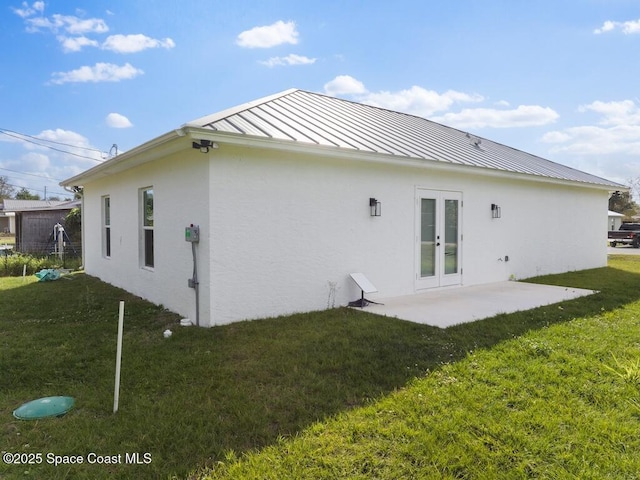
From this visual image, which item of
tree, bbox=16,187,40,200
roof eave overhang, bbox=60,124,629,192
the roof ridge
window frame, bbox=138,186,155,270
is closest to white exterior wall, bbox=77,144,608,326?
window frame, bbox=138,186,155,270

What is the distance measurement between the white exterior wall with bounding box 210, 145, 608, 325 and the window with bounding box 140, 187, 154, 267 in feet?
9.23

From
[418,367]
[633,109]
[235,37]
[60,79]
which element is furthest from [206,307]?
[633,109]

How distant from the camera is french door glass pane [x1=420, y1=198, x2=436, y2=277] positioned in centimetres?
820

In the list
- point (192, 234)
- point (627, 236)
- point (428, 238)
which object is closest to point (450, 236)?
point (428, 238)

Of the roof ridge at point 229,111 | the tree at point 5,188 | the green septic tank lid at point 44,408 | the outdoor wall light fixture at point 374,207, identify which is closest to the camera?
the green septic tank lid at point 44,408

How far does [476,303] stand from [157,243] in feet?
19.0

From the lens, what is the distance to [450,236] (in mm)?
8695

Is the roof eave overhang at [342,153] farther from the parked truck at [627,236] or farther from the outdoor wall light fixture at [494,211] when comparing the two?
the parked truck at [627,236]

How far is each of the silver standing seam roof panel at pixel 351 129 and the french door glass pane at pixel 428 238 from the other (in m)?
0.99

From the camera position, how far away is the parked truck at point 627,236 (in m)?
26.6

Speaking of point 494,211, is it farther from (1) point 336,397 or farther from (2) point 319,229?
(1) point 336,397

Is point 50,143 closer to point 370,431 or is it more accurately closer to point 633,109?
point 370,431

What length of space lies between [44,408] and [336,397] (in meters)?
2.38

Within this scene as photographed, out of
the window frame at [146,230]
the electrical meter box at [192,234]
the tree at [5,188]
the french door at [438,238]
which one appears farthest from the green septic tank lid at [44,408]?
the tree at [5,188]
